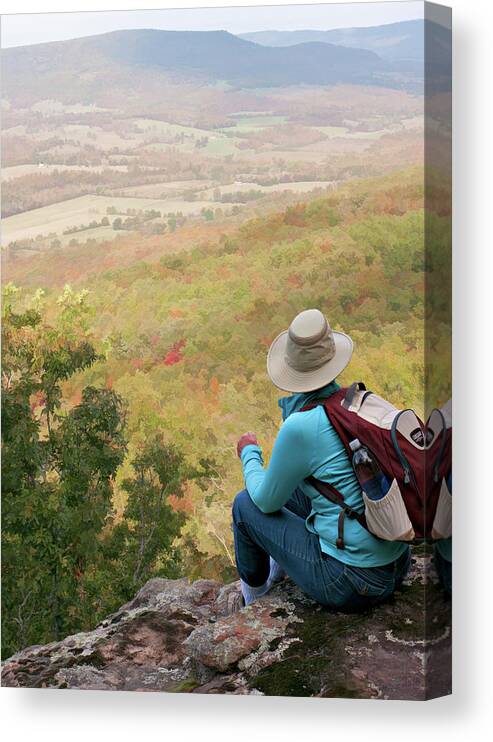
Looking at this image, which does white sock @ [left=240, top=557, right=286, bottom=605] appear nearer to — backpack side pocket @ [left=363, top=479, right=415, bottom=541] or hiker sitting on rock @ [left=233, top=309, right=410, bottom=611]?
hiker sitting on rock @ [left=233, top=309, right=410, bottom=611]

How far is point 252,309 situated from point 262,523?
1067 mm

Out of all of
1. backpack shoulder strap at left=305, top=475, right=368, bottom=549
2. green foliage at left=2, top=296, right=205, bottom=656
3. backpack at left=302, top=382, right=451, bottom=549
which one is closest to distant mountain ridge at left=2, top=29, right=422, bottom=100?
green foliage at left=2, top=296, right=205, bottom=656

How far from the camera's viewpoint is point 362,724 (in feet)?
22.1

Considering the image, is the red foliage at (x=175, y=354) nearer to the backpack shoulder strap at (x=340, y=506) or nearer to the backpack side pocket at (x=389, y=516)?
the backpack shoulder strap at (x=340, y=506)

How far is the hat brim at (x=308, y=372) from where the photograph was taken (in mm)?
6211

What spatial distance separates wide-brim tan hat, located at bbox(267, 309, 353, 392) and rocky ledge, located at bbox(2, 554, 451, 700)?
102cm

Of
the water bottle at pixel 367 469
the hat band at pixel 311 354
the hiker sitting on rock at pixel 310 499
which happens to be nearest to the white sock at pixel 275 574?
the hiker sitting on rock at pixel 310 499

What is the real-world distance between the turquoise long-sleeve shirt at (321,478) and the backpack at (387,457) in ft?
0.11

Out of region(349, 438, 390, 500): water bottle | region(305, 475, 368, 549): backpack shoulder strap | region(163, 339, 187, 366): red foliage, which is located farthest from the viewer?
region(163, 339, 187, 366): red foliage

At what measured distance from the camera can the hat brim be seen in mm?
6211

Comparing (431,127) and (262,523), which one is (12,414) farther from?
(431,127)

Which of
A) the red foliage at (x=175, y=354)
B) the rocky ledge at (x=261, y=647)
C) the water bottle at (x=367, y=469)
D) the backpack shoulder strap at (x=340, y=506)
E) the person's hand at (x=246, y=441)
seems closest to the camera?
the water bottle at (x=367, y=469)

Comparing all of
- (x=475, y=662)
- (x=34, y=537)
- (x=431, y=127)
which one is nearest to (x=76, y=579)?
(x=34, y=537)

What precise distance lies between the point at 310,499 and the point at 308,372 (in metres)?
0.60
